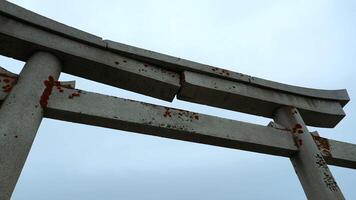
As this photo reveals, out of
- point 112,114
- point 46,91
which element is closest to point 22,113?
point 46,91

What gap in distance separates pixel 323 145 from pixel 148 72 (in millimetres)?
1520

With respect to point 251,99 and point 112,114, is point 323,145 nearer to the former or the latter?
point 251,99

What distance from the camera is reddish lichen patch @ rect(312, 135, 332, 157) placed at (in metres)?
2.42

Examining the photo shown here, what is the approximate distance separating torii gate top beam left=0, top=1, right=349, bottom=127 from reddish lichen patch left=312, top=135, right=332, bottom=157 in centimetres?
34

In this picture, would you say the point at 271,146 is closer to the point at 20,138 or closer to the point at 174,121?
the point at 174,121

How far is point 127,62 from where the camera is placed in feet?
7.45

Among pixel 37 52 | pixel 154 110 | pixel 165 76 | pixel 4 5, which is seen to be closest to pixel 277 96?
pixel 165 76

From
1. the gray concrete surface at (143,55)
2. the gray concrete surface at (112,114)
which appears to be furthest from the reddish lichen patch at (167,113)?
the gray concrete surface at (143,55)

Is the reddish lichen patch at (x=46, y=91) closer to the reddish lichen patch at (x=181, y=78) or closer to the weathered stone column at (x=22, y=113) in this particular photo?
the weathered stone column at (x=22, y=113)

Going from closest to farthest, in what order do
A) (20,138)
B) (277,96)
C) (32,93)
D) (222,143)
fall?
(20,138) → (32,93) → (222,143) → (277,96)

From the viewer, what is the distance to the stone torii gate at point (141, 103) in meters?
1.71

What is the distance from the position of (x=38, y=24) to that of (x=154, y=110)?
3.19ft

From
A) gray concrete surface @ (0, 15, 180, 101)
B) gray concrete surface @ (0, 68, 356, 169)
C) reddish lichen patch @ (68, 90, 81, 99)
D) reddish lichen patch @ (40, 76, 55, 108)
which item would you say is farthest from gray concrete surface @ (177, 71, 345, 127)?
reddish lichen patch @ (40, 76, 55, 108)

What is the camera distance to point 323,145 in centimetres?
246
